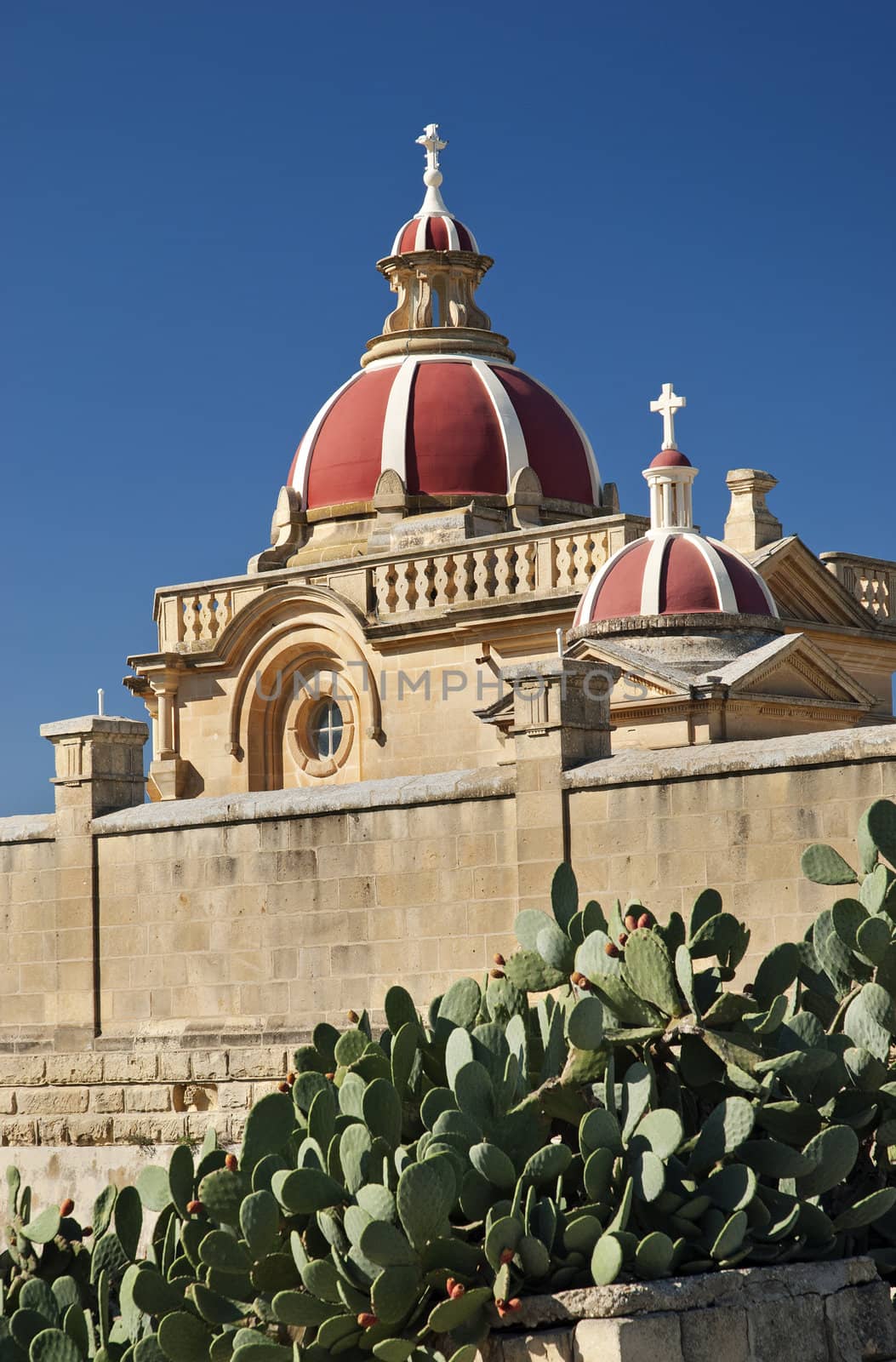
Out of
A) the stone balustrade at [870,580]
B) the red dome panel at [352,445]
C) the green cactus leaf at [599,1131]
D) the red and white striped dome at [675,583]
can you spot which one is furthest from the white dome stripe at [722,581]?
the green cactus leaf at [599,1131]

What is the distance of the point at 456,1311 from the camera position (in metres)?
6.49

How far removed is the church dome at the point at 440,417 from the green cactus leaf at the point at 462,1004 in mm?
17261

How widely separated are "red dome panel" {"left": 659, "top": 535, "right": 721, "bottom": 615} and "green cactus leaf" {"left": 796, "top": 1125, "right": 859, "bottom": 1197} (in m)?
11.1

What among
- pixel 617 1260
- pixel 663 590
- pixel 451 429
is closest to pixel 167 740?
pixel 451 429

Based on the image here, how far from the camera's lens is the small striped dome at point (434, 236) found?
90.1 feet

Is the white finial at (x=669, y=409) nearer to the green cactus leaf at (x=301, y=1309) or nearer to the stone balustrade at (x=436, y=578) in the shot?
the stone balustrade at (x=436, y=578)

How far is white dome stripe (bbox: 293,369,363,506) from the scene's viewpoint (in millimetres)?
Result: 26156

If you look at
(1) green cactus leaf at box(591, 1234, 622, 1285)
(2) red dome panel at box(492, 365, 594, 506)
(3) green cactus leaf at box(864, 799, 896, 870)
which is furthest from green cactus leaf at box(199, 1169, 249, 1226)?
(2) red dome panel at box(492, 365, 594, 506)

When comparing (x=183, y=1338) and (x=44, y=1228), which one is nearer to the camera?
(x=183, y=1338)

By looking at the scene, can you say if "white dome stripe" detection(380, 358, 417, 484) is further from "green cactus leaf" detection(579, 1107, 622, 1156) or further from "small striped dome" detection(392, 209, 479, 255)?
"green cactus leaf" detection(579, 1107, 622, 1156)

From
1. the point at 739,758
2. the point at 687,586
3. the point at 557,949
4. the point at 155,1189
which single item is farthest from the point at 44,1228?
the point at 687,586

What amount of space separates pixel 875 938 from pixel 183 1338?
2.84 meters

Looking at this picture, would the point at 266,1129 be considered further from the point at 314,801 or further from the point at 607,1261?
the point at 314,801

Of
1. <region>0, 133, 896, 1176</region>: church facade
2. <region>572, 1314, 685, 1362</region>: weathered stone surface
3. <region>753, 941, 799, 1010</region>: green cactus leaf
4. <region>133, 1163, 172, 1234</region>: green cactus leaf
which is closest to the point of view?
<region>572, 1314, 685, 1362</region>: weathered stone surface
